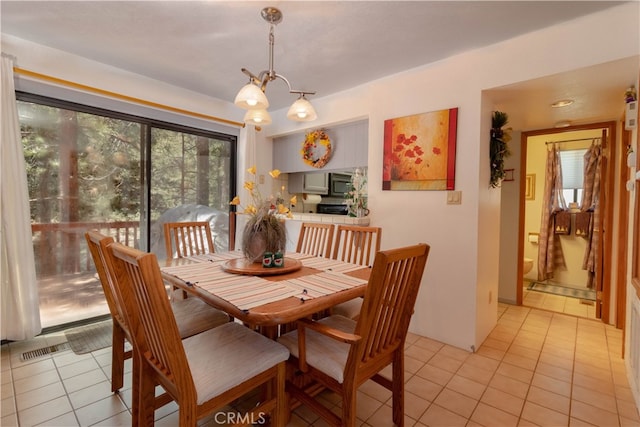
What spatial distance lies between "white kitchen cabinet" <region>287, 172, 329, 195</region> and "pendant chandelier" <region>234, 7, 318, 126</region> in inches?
82.3

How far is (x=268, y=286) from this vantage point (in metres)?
1.46

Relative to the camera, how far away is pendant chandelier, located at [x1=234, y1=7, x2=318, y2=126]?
5.14 ft

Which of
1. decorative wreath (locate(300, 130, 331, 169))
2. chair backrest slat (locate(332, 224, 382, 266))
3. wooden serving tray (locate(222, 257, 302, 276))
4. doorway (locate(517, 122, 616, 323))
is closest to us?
wooden serving tray (locate(222, 257, 302, 276))

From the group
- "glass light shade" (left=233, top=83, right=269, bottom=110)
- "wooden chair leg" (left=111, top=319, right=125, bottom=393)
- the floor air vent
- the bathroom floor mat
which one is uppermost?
"glass light shade" (left=233, top=83, right=269, bottom=110)

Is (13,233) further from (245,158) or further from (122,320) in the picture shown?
(245,158)

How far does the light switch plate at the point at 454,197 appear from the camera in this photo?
7.46ft

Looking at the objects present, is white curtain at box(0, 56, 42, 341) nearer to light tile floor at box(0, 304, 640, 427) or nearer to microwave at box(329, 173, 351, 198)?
light tile floor at box(0, 304, 640, 427)

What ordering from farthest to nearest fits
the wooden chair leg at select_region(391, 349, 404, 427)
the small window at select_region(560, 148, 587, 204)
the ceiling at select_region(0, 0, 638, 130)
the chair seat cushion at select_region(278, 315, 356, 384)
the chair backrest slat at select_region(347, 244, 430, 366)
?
1. the small window at select_region(560, 148, 587, 204)
2. the ceiling at select_region(0, 0, 638, 130)
3. the wooden chair leg at select_region(391, 349, 404, 427)
4. the chair seat cushion at select_region(278, 315, 356, 384)
5. the chair backrest slat at select_region(347, 244, 430, 366)

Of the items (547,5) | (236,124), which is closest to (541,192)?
(547,5)

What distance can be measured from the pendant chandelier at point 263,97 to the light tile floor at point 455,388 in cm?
169

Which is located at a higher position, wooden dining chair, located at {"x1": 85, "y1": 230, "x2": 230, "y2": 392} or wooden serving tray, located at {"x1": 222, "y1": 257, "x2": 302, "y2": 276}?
wooden serving tray, located at {"x1": 222, "y1": 257, "x2": 302, "y2": 276}

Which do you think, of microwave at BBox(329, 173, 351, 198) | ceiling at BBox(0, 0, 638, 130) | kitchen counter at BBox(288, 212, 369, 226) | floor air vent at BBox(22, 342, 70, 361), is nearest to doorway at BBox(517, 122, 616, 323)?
ceiling at BBox(0, 0, 638, 130)

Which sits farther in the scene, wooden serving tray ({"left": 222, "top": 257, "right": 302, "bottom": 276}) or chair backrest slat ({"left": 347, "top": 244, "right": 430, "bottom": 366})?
wooden serving tray ({"left": 222, "top": 257, "right": 302, "bottom": 276})

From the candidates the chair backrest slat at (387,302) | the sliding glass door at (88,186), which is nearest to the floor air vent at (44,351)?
the sliding glass door at (88,186)
